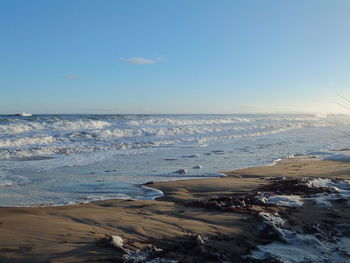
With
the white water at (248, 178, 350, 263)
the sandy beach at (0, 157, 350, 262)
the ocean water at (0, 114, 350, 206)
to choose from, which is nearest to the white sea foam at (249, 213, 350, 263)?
the white water at (248, 178, 350, 263)

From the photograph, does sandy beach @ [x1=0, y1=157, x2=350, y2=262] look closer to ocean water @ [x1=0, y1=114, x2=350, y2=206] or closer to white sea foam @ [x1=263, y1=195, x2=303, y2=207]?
white sea foam @ [x1=263, y1=195, x2=303, y2=207]

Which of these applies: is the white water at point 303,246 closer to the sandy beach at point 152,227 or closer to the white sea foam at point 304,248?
the white sea foam at point 304,248

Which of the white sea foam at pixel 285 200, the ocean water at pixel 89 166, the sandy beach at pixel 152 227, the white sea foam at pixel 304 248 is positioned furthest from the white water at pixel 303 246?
the ocean water at pixel 89 166

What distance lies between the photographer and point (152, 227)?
165 inches

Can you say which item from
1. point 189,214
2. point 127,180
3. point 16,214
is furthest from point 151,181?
point 16,214

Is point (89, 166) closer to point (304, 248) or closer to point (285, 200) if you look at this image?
point (285, 200)

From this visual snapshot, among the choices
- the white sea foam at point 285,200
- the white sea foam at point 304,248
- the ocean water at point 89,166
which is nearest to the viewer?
the white sea foam at point 304,248

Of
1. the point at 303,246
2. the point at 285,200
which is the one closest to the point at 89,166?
the point at 285,200

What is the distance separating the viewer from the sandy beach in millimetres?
3352

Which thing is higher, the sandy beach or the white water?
the sandy beach

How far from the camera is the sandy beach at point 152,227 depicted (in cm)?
335

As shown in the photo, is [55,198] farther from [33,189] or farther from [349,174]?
[349,174]

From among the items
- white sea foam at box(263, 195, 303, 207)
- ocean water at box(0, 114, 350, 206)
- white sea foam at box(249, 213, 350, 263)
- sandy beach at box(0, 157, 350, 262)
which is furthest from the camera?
Result: ocean water at box(0, 114, 350, 206)

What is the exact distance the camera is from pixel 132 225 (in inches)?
166
